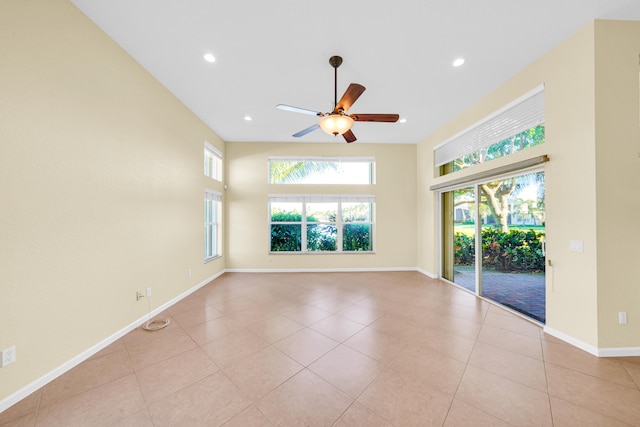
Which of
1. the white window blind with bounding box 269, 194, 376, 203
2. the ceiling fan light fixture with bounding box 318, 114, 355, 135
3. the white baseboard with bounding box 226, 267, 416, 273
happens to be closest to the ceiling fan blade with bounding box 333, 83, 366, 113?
the ceiling fan light fixture with bounding box 318, 114, 355, 135

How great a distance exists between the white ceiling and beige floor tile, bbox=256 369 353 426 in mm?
3281

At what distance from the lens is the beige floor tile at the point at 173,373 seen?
A: 68.8 inches

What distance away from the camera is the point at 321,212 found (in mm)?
5684

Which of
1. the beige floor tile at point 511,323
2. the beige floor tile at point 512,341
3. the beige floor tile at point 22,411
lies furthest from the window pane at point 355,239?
the beige floor tile at point 22,411

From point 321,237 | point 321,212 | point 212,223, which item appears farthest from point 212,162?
point 321,237

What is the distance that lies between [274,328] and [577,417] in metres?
2.62

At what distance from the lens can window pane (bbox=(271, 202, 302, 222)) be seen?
5.63 metres

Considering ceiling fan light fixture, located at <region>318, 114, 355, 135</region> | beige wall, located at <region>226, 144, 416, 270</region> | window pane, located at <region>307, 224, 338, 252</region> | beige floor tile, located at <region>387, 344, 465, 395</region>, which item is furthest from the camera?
window pane, located at <region>307, 224, 338, 252</region>

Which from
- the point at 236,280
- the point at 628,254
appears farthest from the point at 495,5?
the point at 236,280

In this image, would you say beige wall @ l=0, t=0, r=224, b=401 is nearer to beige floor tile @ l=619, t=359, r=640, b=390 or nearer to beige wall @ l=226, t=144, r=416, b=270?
beige wall @ l=226, t=144, r=416, b=270

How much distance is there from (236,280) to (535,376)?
184 inches

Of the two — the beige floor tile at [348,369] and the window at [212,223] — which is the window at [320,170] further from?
the beige floor tile at [348,369]

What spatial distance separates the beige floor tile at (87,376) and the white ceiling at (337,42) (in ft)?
10.8

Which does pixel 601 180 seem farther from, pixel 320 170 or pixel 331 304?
pixel 320 170
